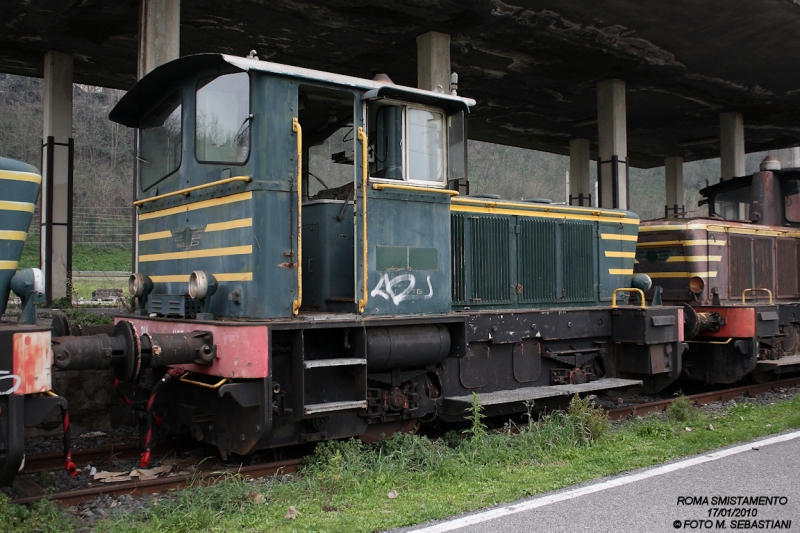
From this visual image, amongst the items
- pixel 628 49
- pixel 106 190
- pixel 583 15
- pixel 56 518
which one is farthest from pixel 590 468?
pixel 106 190

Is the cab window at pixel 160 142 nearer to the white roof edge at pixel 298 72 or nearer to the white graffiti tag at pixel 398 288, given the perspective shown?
the white roof edge at pixel 298 72

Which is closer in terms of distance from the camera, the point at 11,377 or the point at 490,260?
the point at 11,377

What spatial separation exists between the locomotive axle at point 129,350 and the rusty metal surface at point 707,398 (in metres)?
5.03

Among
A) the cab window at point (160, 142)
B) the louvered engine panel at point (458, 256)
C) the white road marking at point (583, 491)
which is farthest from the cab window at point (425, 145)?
the white road marking at point (583, 491)

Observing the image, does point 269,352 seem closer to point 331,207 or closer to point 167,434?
point 331,207

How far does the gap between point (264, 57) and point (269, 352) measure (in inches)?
507

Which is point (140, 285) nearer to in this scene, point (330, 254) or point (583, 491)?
point (330, 254)

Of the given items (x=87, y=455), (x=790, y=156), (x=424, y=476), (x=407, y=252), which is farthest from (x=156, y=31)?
(x=790, y=156)

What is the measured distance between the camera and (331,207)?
6.31m

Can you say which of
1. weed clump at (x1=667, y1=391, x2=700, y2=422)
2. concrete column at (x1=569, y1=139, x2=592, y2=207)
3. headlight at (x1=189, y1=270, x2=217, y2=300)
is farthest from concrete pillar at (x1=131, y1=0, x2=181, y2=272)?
concrete column at (x1=569, y1=139, x2=592, y2=207)

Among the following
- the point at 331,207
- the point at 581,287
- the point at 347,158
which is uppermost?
the point at 347,158

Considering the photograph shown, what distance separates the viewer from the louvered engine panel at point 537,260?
26.4 ft

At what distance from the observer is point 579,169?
85.3ft

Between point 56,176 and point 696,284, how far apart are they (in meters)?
14.1
